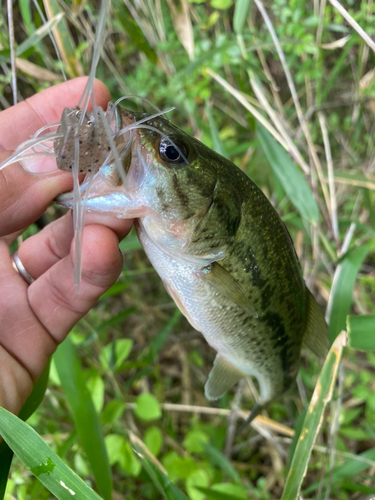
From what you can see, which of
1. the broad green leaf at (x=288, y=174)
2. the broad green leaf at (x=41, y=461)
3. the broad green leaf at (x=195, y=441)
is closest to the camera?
the broad green leaf at (x=41, y=461)

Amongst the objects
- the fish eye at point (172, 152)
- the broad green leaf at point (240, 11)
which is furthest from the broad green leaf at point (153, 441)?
the broad green leaf at point (240, 11)

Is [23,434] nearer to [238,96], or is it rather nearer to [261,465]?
[238,96]

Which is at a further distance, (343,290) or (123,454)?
(123,454)

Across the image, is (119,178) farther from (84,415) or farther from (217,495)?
(217,495)

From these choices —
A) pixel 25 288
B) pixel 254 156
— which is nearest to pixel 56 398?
pixel 25 288

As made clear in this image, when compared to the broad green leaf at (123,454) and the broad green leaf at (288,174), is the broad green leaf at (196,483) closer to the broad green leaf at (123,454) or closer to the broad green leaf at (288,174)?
the broad green leaf at (123,454)

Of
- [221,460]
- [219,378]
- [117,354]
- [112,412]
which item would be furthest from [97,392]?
[221,460]

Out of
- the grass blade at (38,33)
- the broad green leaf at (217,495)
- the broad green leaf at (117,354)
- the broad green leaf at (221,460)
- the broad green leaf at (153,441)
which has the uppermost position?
the grass blade at (38,33)
